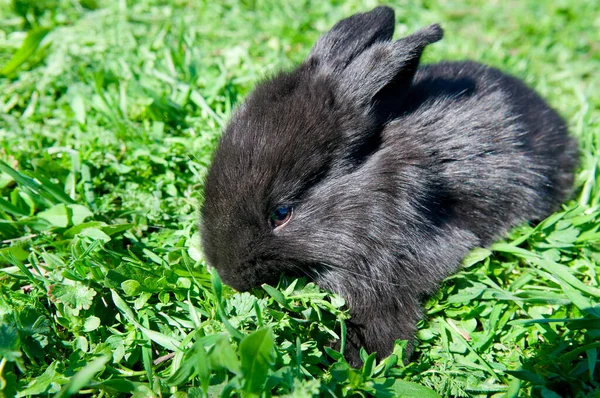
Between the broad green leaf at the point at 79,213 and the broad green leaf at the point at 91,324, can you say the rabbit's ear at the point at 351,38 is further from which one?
the broad green leaf at the point at 91,324

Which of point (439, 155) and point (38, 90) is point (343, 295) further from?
point (38, 90)

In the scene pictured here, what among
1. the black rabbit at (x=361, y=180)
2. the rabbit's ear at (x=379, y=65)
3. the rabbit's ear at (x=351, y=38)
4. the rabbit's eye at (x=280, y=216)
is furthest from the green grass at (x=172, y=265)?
the rabbit's ear at (x=379, y=65)

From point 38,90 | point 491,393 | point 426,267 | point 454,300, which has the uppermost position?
point 38,90

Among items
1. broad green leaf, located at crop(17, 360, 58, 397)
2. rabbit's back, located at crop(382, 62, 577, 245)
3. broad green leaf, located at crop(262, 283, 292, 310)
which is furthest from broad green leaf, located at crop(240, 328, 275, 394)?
rabbit's back, located at crop(382, 62, 577, 245)

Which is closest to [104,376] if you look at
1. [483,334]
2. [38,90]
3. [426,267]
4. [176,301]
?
[176,301]

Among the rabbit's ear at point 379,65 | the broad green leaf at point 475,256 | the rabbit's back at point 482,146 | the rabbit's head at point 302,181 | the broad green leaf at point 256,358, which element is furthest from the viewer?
the broad green leaf at point 475,256

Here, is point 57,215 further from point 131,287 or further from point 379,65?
point 379,65

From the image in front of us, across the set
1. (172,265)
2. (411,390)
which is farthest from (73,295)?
(411,390)
